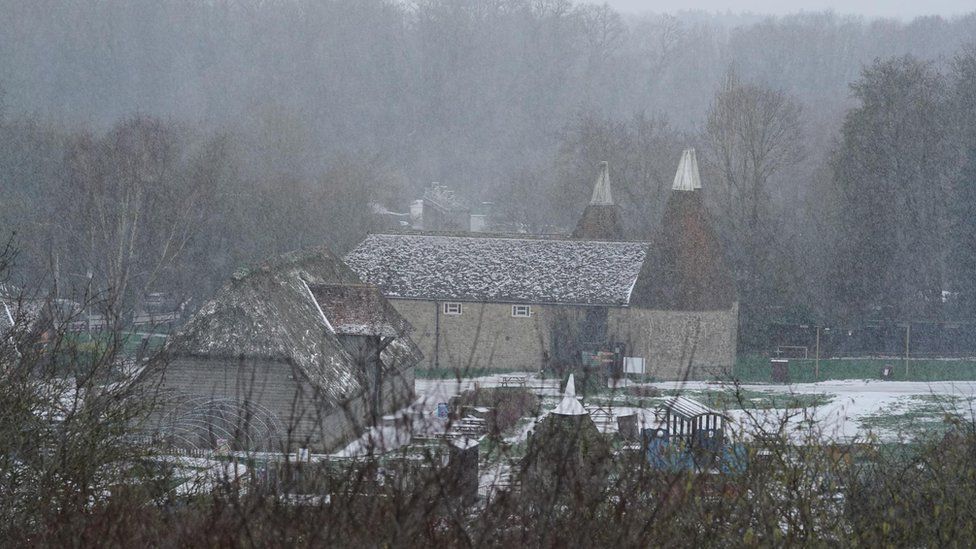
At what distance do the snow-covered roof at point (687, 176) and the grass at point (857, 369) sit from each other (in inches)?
228

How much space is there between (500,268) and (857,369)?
11.5 meters

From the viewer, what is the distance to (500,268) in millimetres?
34969

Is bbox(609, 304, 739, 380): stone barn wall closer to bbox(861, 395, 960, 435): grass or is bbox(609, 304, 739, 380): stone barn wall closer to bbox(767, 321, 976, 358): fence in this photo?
bbox(767, 321, 976, 358): fence

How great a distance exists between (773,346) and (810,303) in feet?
12.6

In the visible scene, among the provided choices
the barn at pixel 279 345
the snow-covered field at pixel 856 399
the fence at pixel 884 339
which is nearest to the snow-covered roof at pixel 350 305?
the barn at pixel 279 345

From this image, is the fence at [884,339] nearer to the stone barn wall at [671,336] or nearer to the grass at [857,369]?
the grass at [857,369]

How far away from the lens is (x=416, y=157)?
261 feet

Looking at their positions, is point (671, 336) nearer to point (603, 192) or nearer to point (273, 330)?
point (603, 192)

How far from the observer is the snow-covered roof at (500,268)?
110 feet

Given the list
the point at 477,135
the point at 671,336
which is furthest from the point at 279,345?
the point at 477,135

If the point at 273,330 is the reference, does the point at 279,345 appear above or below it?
below

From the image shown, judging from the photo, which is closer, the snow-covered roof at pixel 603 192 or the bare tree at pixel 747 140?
the snow-covered roof at pixel 603 192

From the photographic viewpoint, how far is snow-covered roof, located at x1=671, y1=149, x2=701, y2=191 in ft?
113

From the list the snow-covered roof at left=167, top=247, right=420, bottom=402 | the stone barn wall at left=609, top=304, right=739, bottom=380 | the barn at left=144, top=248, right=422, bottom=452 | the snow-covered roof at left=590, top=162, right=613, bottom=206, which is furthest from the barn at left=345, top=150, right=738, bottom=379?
the snow-covered roof at left=167, top=247, right=420, bottom=402
